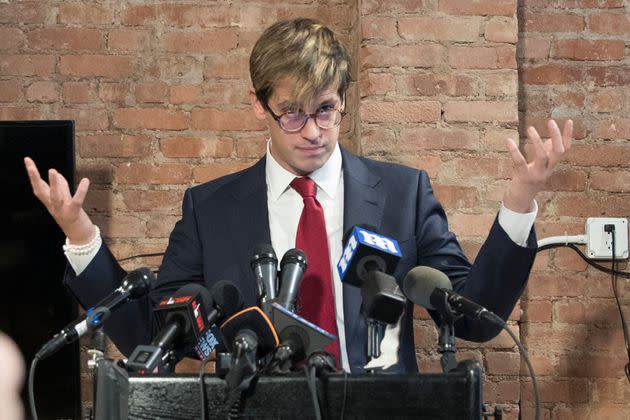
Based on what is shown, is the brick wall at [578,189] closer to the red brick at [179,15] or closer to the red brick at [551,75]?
the red brick at [551,75]

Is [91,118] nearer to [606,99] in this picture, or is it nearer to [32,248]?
[32,248]

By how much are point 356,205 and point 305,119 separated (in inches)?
9.5

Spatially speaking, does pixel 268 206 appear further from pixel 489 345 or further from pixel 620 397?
pixel 620 397

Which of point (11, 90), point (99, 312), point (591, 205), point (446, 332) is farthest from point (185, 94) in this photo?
point (446, 332)

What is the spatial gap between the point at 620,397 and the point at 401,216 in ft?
3.65

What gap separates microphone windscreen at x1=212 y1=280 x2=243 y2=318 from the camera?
1.64 m

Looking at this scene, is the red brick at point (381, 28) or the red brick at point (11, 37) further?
the red brick at point (11, 37)

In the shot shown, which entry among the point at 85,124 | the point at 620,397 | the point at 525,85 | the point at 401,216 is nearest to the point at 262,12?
the point at 85,124

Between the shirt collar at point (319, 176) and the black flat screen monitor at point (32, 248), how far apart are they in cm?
67

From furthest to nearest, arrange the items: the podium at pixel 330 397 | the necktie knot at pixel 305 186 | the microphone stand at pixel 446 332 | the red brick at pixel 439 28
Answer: the red brick at pixel 439 28, the necktie knot at pixel 305 186, the microphone stand at pixel 446 332, the podium at pixel 330 397

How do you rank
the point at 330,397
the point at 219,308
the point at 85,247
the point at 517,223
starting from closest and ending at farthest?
1. the point at 330,397
2. the point at 219,308
3. the point at 517,223
4. the point at 85,247

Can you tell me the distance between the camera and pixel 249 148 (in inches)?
118

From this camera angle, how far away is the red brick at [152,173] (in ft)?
9.81

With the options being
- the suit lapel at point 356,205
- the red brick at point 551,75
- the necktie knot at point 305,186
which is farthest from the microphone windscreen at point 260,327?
the red brick at point 551,75
